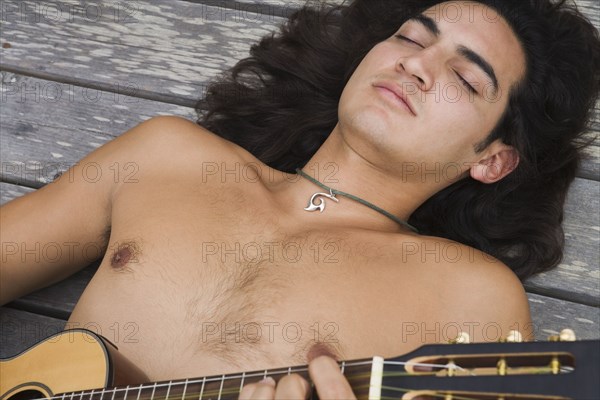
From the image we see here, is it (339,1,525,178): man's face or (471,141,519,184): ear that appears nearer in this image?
(339,1,525,178): man's face

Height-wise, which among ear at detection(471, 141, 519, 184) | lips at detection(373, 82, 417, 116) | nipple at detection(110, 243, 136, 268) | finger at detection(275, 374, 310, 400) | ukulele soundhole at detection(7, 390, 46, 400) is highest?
lips at detection(373, 82, 417, 116)

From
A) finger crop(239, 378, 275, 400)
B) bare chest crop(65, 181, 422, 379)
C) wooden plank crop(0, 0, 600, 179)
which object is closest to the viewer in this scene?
finger crop(239, 378, 275, 400)

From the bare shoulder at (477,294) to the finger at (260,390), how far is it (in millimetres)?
622

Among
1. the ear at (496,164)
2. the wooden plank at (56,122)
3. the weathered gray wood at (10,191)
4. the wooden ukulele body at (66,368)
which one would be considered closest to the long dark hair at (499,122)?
the ear at (496,164)

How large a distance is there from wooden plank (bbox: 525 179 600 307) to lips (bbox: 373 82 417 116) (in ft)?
2.27

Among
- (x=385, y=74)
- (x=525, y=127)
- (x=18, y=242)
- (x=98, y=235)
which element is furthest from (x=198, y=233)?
(x=525, y=127)

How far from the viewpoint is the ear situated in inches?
80.1

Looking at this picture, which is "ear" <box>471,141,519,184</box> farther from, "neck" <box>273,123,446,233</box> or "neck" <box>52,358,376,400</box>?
"neck" <box>52,358,376,400</box>

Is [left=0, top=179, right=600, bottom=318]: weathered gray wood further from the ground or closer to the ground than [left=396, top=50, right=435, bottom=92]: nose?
closer to the ground

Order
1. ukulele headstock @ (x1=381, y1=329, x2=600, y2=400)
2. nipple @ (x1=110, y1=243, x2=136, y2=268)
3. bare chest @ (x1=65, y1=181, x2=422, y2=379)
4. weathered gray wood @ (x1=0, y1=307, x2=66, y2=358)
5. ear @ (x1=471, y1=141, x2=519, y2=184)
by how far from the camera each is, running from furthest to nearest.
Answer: weathered gray wood @ (x1=0, y1=307, x2=66, y2=358), ear @ (x1=471, y1=141, x2=519, y2=184), nipple @ (x1=110, y1=243, x2=136, y2=268), bare chest @ (x1=65, y1=181, x2=422, y2=379), ukulele headstock @ (x1=381, y1=329, x2=600, y2=400)

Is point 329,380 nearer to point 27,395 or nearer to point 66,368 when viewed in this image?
point 66,368

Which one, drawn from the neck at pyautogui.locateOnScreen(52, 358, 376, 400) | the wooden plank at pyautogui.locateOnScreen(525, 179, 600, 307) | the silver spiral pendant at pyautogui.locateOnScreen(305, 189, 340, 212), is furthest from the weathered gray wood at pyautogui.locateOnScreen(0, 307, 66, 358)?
the wooden plank at pyautogui.locateOnScreen(525, 179, 600, 307)

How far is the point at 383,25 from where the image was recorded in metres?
2.36

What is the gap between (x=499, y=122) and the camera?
199 cm
